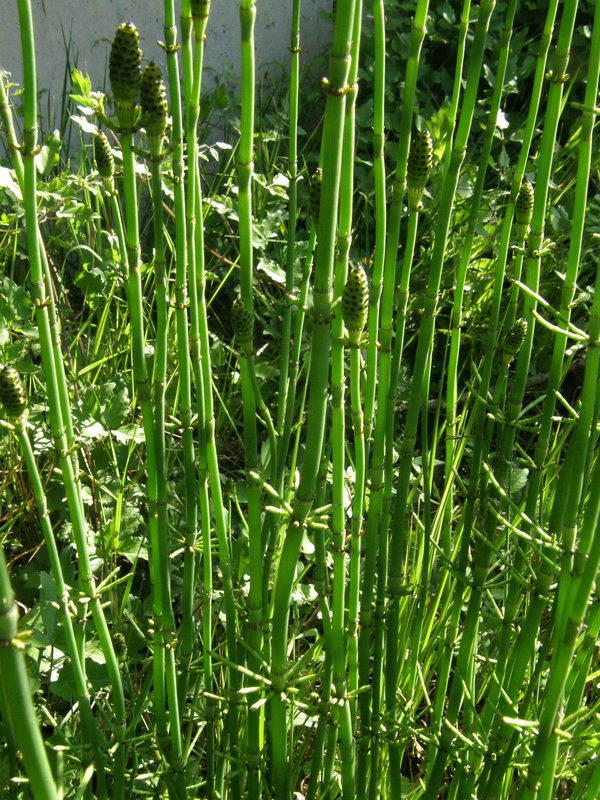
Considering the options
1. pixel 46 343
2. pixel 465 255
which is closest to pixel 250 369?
pixel 46 343

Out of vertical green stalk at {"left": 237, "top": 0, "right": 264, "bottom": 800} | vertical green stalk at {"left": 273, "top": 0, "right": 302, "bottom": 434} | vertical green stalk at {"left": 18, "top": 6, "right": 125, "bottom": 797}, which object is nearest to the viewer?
vertical green stalk at {"left": 18, "top": 6, "right": 125, "bottom": 797}

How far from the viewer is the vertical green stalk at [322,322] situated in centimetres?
65

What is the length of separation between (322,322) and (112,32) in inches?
105

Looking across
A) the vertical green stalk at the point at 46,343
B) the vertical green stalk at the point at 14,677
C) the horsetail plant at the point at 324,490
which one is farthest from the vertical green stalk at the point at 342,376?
the vertical green stalk at the point at 14,677

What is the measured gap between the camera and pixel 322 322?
2.40 ft

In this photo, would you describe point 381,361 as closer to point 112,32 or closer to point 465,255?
point 465,255

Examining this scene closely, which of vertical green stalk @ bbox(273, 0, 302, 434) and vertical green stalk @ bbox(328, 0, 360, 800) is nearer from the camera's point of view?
vertical green stalk @ bbox(328, 0, 360, 800)

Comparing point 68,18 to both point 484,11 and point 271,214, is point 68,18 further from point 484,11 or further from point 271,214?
point 484,11

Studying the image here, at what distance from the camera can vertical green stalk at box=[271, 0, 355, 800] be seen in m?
0.65

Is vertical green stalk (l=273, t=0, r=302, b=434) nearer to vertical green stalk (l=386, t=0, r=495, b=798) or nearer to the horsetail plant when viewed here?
the horsetail plant

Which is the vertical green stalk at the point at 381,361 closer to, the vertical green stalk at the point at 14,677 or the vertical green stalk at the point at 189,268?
the vertical green stalk at the point at 189,268

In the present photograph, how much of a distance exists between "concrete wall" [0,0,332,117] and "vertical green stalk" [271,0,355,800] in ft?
7.86

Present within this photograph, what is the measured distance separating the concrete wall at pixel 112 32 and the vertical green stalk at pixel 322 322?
2.40m

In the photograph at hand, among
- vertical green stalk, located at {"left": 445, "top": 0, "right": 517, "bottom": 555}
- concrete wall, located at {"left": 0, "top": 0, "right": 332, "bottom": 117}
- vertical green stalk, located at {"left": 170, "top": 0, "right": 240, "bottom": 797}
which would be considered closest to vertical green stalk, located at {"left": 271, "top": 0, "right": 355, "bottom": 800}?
vertical green stalk, located at {"left": 170, "top": 0, "right": 240, "bottom": 797}
